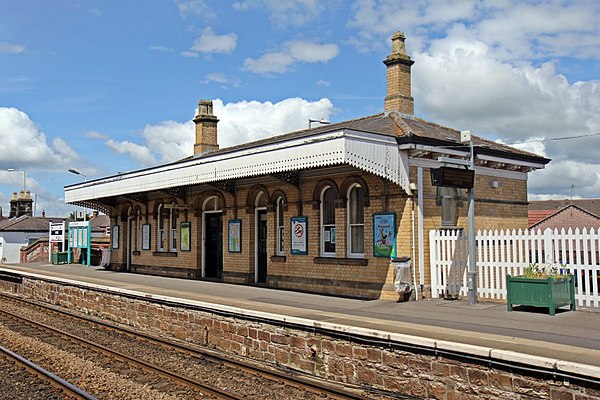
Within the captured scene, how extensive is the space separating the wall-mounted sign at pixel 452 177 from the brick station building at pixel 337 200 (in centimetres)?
120

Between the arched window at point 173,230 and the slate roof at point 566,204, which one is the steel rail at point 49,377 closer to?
the arched window at point 173,230

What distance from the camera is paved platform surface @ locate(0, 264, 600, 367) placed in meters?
7.50

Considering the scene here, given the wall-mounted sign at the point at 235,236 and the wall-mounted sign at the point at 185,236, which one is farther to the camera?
the wall-mounted sign at the point at 185,236

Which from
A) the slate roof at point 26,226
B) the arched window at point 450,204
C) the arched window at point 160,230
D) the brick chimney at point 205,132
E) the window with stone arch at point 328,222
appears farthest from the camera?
the slate roof at point 26,226

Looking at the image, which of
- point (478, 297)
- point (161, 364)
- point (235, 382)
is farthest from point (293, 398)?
point (478, 297)

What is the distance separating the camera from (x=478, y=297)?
12781 mm

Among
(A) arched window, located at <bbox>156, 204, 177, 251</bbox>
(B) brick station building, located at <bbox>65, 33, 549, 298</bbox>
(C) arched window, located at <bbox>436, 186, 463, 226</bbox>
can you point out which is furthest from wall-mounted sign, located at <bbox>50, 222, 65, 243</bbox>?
(C) arched window, located at <bbox>436, 186, 463, 226</bbox>

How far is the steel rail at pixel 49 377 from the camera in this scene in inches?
320

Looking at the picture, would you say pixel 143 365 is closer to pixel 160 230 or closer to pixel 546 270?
pixel 546 270

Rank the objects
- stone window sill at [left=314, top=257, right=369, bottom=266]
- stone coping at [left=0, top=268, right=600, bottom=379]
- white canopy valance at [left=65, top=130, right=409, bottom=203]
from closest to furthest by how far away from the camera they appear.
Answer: stone coping at [left=0, top=268, right=600, bottom=379], white canopy valance at [left=65, top=130, right=409, bottom=203], stone window sill at [left=314, top=257, right=369, bottom=266]

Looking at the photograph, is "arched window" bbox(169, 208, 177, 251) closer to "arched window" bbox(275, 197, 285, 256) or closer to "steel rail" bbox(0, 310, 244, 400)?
"arched window" bbox(275, 197, 285, 256)

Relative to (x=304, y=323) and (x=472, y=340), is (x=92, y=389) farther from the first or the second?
(x=472, y=340)

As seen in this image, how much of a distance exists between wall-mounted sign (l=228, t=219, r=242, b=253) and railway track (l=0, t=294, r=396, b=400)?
4.87 metres

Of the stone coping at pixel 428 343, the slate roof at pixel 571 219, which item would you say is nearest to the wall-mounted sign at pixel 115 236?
the stone coping at pixel 428 343
